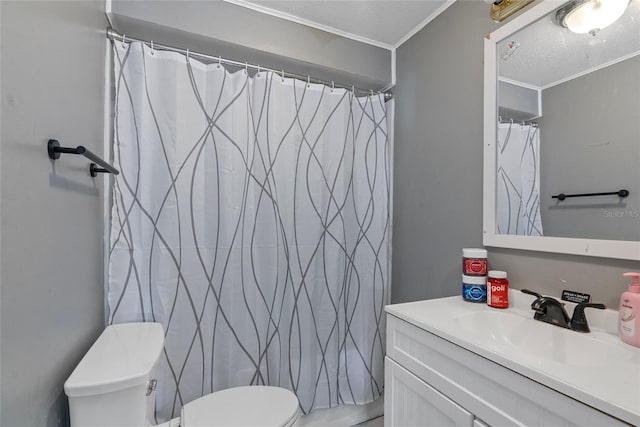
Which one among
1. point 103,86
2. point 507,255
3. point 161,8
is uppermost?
point 161,8

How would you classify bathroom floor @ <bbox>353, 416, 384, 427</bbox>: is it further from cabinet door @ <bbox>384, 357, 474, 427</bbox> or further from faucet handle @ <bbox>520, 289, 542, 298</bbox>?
faucet handle @ <bbox>520, 289, 542, 298</bbox>

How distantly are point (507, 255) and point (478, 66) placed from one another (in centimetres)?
81

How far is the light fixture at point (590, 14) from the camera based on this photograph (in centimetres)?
84

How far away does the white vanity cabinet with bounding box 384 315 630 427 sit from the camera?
1.82ft

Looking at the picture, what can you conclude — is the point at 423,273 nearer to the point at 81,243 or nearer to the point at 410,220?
the point at 410,220

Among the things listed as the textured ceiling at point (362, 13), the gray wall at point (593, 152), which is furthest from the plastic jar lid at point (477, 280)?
the textured ceiling at point (362, 13)

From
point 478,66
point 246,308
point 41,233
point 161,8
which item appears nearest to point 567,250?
point 478,66

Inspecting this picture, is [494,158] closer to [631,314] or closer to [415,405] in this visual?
[631,314]

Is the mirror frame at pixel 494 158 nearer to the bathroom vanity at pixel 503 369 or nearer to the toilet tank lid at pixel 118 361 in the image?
the bathroom vanity at pixel 503 369

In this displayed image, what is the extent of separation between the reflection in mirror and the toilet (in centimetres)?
115

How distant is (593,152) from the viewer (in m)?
0.88

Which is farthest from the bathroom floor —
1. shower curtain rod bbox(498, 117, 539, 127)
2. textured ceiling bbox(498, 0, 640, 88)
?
textured ceiling bbox(498, 0, 640, 88)

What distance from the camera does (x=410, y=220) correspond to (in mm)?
1604

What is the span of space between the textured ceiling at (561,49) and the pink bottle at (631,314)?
0.66 metres
